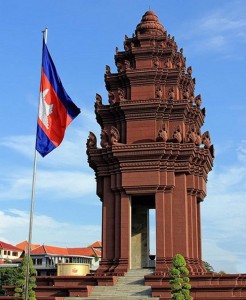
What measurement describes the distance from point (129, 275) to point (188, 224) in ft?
14.6

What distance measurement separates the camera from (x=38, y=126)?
1709 cm

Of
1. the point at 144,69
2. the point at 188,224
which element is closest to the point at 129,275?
the point at 188,224

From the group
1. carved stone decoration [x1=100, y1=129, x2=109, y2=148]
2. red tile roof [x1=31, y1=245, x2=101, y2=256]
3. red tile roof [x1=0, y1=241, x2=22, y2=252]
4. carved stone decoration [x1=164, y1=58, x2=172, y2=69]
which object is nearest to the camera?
carved stone decoration [x1=100, y1=129, x2=109, y2=148]

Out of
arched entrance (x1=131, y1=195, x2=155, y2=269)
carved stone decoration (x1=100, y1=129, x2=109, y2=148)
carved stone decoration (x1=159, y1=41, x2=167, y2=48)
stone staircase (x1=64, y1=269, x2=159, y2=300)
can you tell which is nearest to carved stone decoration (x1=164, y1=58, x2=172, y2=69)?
carved stone decoration (x1=159, y1=41, x2=167, y2=48)

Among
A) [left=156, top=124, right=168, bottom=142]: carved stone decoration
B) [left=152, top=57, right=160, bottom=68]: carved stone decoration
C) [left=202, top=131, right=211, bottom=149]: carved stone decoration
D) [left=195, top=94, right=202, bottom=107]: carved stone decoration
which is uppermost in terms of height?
[left=152, top=57, right=160, bottom=68]: carved stone decoration

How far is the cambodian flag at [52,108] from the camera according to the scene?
17250mm

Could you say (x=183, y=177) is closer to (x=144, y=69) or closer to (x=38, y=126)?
(x=144, y=69)

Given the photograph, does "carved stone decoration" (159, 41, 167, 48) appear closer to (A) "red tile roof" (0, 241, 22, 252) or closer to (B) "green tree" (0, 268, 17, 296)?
(B) "green tree" (0, 268, 17, 296)

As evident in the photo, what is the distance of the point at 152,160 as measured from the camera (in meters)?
28.5

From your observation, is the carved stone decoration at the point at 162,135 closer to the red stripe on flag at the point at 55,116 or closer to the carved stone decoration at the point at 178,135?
the carved stone decoration at the point at 178,135

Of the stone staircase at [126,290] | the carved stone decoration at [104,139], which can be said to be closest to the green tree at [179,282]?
the stone staircase at [126,290]

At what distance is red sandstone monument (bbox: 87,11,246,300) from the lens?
28.0m

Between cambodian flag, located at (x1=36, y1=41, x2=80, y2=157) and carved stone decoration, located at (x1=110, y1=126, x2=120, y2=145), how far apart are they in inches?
472

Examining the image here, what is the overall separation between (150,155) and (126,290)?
7.37m
